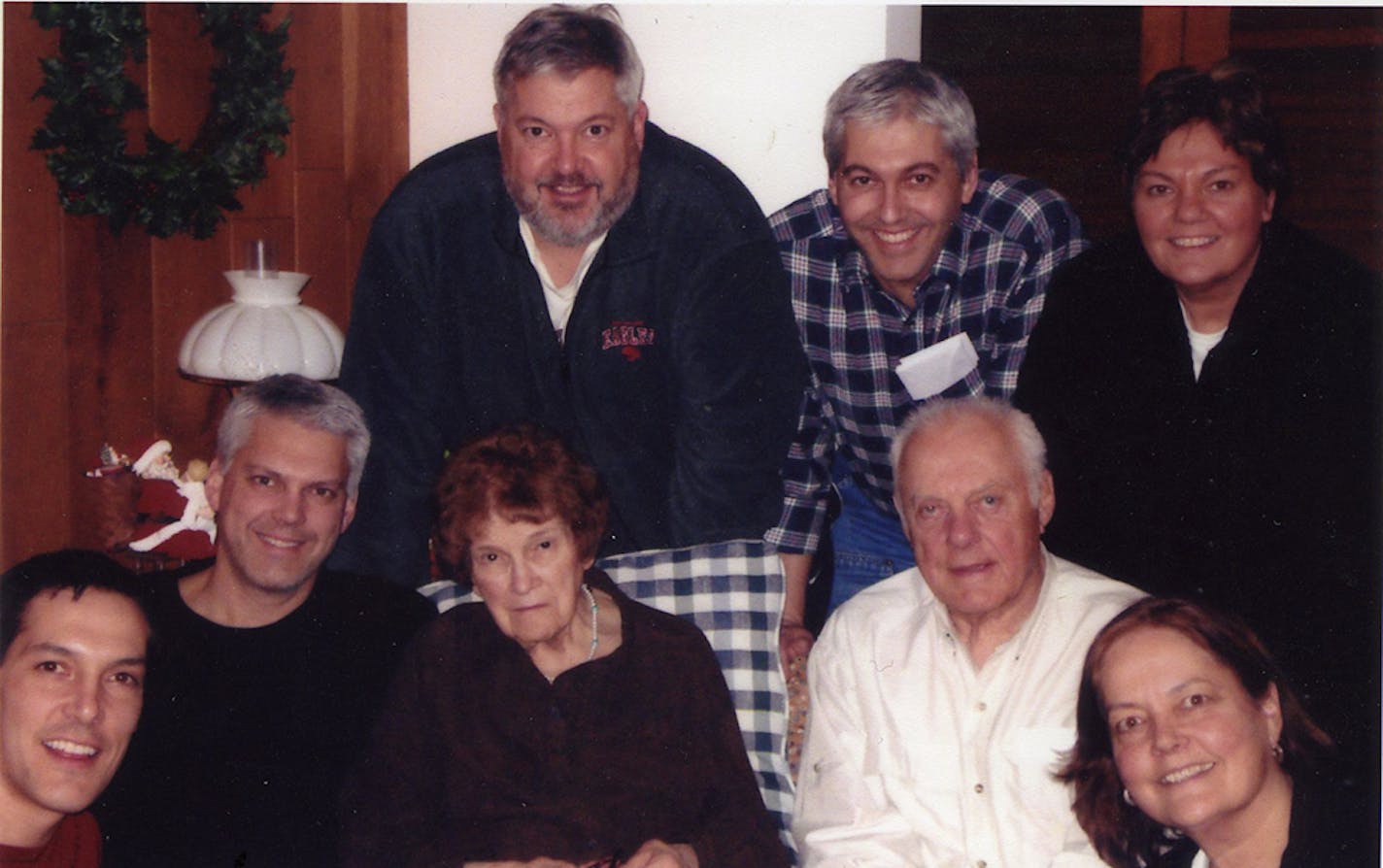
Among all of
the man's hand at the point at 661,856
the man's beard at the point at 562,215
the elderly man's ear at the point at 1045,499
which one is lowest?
the man's hand at the point at 661,856

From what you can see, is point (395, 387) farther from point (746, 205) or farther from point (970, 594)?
point (970, 594)

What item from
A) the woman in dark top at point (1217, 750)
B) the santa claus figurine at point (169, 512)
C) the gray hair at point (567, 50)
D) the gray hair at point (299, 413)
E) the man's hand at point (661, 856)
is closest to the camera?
the woman in dark top at point (1217, 750)

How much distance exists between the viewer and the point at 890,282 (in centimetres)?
254

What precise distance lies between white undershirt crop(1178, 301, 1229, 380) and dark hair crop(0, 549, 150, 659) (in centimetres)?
167

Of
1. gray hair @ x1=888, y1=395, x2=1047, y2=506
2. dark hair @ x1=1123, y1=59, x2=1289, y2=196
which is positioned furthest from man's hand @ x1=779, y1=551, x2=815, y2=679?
dark hair @ x1=1123, y1=59, x2=1289, y2=196

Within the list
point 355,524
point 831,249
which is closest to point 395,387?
point 355,524

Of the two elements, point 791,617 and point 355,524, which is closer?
point 355,524

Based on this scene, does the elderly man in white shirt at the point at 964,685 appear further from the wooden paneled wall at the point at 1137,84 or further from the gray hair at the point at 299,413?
the gray hair at the point at 299,413

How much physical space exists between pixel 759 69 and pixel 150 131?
1.30 metres

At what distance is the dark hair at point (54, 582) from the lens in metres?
1.76

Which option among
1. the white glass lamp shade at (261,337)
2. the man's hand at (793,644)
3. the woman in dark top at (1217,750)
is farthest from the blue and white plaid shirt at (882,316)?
the white glass lamp shade at (261,337)

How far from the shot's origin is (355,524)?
8.01ft

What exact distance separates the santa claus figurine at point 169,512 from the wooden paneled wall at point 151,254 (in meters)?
0.12

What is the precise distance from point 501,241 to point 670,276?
331mm
